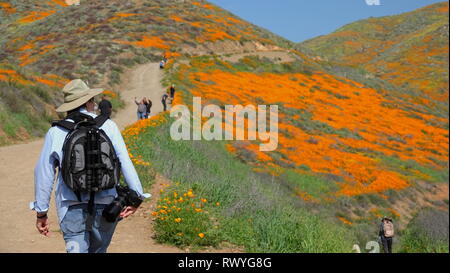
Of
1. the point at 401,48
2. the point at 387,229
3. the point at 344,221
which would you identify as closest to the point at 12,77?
the point at 344,221

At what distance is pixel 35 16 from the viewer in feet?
177

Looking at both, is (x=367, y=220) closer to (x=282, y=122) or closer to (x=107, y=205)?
(x=282, y=122)

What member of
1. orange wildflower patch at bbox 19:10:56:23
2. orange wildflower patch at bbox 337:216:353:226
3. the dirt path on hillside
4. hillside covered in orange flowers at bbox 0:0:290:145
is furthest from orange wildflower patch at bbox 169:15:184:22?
orange wildflower patch at bbox 337:216:353:226

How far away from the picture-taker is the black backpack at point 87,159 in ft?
10.8

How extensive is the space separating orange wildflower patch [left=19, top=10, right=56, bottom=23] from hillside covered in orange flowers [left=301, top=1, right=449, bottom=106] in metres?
45.9

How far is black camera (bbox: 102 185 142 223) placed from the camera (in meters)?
3.43

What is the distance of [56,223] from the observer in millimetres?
7754

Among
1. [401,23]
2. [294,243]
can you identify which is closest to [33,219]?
[294,243]

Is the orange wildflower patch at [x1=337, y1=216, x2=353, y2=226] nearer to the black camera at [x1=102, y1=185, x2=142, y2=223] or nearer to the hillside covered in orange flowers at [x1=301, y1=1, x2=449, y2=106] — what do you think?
the black camera at [x1=102, y1=185, x2=142, y2=223]

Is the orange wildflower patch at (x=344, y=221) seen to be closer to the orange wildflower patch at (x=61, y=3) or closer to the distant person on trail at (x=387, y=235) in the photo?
the distant person on trail at (x=387, y=235)

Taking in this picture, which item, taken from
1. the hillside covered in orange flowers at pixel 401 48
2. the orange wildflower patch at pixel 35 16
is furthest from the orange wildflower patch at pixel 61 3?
the hillside covered in orange flowers at pixel 401 48

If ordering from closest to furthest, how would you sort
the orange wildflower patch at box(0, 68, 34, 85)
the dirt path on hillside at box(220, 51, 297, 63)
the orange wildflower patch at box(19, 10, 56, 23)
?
the orange wildflower patch at box(0, 68, 34, 85)
the orange wildflower patch at box(19, 10, 56, 23)
the dirt path on hillside at box(220, 51, 297, 63)

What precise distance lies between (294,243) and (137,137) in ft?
25.4

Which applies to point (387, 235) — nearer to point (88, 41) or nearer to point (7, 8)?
point (88, 41)
